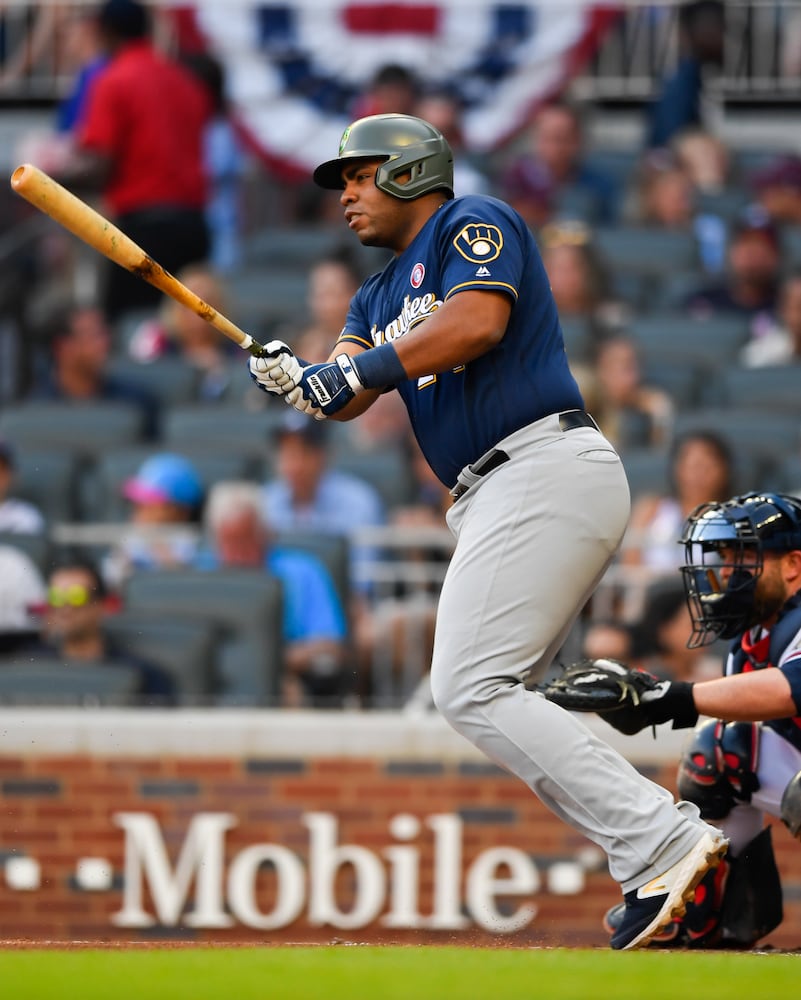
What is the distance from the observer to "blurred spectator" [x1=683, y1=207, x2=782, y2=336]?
393 inches

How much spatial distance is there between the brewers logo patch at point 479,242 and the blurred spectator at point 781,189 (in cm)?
638

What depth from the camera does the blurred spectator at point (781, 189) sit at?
36.4 ft

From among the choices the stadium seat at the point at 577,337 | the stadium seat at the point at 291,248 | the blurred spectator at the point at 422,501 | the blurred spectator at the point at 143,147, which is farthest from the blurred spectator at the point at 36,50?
the blurred spectator at the point at 422,501

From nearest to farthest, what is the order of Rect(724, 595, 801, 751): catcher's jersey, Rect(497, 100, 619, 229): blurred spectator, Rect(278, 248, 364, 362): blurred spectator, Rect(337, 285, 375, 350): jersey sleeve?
1. Rect(724, 595, 801, 751): catcher's jersey
2. Rect(337, 285, 375, 350): jersey sleeve
3. Rect(278, 248, 364, 362): blurred spectator
4. Rect(497, 100, 619, 229): blurred spectator

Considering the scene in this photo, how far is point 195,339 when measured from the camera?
10492mm

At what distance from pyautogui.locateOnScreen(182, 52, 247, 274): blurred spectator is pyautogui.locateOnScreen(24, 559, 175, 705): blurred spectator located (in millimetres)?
3858

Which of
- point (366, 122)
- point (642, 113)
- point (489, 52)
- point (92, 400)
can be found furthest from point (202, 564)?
point (642, 113)

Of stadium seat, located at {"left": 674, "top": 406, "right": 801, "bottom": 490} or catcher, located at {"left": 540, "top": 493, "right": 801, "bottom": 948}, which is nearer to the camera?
catcher, located at {"left": 540, "top": 493, "right": 801, "bottom": 948}

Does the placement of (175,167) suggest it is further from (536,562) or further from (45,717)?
(536,562)

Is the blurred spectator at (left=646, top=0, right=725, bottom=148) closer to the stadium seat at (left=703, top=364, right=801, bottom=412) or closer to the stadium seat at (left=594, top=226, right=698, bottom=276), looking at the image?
the stadium seat at (left=594, top=226, right=698, bottom=276)

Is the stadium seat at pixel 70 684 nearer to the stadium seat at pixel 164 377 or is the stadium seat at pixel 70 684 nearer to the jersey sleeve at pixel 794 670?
the stadium seat at pixel 164 377

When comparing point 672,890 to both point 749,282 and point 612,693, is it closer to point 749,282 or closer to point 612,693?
point 612,693

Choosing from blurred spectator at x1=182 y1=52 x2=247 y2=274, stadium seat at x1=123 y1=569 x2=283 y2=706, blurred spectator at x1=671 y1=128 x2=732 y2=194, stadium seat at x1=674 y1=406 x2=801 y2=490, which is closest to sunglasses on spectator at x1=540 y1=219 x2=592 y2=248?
blurred spectator at x1=671 y1=128 x2=732 y2=194

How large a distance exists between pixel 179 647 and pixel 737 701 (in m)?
3.71
